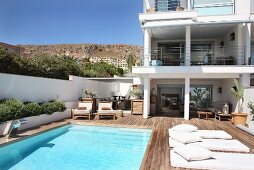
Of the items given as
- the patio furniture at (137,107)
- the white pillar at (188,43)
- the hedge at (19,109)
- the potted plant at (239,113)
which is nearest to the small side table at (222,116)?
the potted plant at (239,113)

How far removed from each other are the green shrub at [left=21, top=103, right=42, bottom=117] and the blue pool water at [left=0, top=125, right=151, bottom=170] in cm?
159

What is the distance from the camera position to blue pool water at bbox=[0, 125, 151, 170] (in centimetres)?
841

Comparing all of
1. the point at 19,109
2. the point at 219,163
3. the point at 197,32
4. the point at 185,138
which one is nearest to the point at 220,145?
the point at 185,138

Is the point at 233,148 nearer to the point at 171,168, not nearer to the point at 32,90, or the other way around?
the point at 171,168

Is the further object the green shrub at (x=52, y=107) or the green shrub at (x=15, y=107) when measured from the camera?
the green shrub at (x=52, y=107)

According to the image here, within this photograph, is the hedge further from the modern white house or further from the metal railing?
the metal railing

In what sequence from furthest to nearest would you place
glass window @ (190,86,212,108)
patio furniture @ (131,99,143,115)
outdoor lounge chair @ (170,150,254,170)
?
1. glass window @ (190,86,212,108)
2. patio furniture @ (131,99,143,115)
3. outdoor lounge chair @ (170,150,254,170)

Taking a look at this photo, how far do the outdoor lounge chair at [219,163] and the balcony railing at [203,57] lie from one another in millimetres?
9957

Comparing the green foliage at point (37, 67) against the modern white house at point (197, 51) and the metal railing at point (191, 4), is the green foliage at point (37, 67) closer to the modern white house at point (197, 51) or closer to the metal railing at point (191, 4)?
the modern white house at point (197, 51)

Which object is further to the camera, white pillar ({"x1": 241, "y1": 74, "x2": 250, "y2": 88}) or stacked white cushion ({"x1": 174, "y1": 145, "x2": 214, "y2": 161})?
white pillar ({"x1": 241, "y1": 74, "x2": 250, "y2": 88})

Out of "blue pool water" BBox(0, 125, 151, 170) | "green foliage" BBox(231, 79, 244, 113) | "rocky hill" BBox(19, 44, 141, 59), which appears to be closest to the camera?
"blue pool water" BBox(0, 125, 151, 170)

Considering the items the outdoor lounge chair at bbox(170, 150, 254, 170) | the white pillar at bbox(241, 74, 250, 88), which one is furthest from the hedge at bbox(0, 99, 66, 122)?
the white pillar at bbox(241, 74, 250, 88)

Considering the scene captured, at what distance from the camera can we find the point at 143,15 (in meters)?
16.7

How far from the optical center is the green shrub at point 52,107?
14439 millimetres
